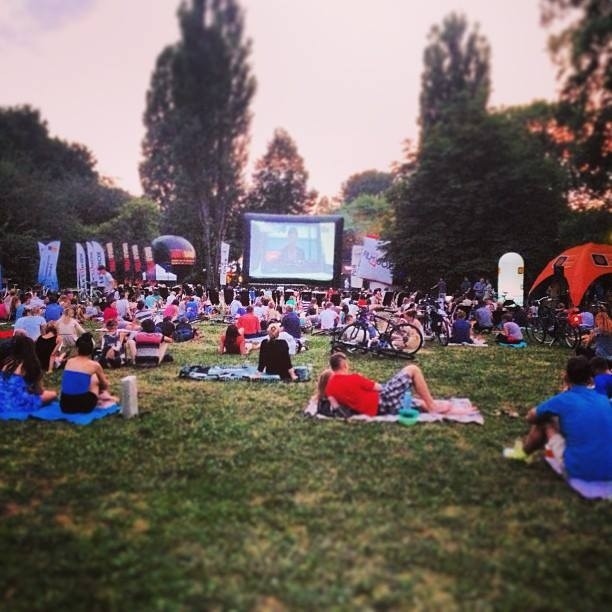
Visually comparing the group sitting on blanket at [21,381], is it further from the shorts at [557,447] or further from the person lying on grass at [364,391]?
the shorts at [557,447]

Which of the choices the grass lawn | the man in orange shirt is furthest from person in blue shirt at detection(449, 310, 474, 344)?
the grass lawn

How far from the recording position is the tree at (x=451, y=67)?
93.6ft

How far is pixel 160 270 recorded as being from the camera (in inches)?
1459

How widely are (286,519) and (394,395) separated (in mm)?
3038

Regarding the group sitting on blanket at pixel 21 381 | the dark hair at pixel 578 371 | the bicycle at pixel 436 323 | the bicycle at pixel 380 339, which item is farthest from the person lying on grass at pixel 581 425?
the bicycle at pixel 436 323

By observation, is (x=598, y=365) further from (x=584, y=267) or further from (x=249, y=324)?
(x=584, y=267)

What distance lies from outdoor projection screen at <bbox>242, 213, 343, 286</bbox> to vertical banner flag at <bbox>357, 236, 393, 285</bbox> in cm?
330

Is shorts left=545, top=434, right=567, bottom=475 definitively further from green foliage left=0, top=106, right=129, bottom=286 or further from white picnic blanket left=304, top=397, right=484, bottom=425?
green foliage left=0, top=106, right=129, bottom=286

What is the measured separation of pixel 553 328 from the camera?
13.7 metres

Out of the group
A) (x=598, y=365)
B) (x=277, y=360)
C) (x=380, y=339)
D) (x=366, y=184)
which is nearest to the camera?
(x=598, y=365)

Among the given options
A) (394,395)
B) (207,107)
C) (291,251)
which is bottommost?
(394,395)

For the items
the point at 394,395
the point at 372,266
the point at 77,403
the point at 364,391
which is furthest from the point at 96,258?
the point at 394,395

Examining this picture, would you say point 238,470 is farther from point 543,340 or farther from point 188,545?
point 543,340

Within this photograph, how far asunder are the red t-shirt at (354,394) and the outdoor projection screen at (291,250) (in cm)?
2047
